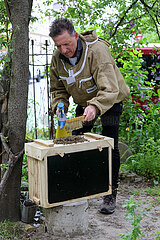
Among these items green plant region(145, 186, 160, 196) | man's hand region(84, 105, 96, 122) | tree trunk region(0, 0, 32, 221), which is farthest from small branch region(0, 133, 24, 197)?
green plant region(145, 186, 160, 196)

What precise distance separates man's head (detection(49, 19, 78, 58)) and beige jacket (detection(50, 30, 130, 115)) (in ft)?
0.57

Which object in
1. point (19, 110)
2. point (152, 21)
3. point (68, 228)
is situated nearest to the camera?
point (68, 228)

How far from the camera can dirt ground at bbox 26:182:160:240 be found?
10.2 ft

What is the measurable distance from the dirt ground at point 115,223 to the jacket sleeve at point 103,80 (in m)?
0.97

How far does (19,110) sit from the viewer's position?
10.8 feet

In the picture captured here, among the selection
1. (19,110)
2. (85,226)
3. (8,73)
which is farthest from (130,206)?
(8,73)

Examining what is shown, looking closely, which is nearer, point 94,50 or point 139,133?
point 94,50

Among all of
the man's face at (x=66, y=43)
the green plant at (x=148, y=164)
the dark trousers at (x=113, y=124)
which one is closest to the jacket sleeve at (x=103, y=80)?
the man's face at (x=66, y=43)

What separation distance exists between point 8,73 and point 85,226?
63.9 inches

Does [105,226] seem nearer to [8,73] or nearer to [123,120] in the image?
[8,73]

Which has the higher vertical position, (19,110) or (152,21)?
(152,21)

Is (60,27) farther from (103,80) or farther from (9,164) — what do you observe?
(9,164)

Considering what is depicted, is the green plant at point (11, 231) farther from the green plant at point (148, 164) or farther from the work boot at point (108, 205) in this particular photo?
the green plant at point (148, 164)

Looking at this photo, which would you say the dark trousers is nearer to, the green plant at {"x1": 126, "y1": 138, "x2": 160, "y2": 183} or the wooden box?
the wooden box
